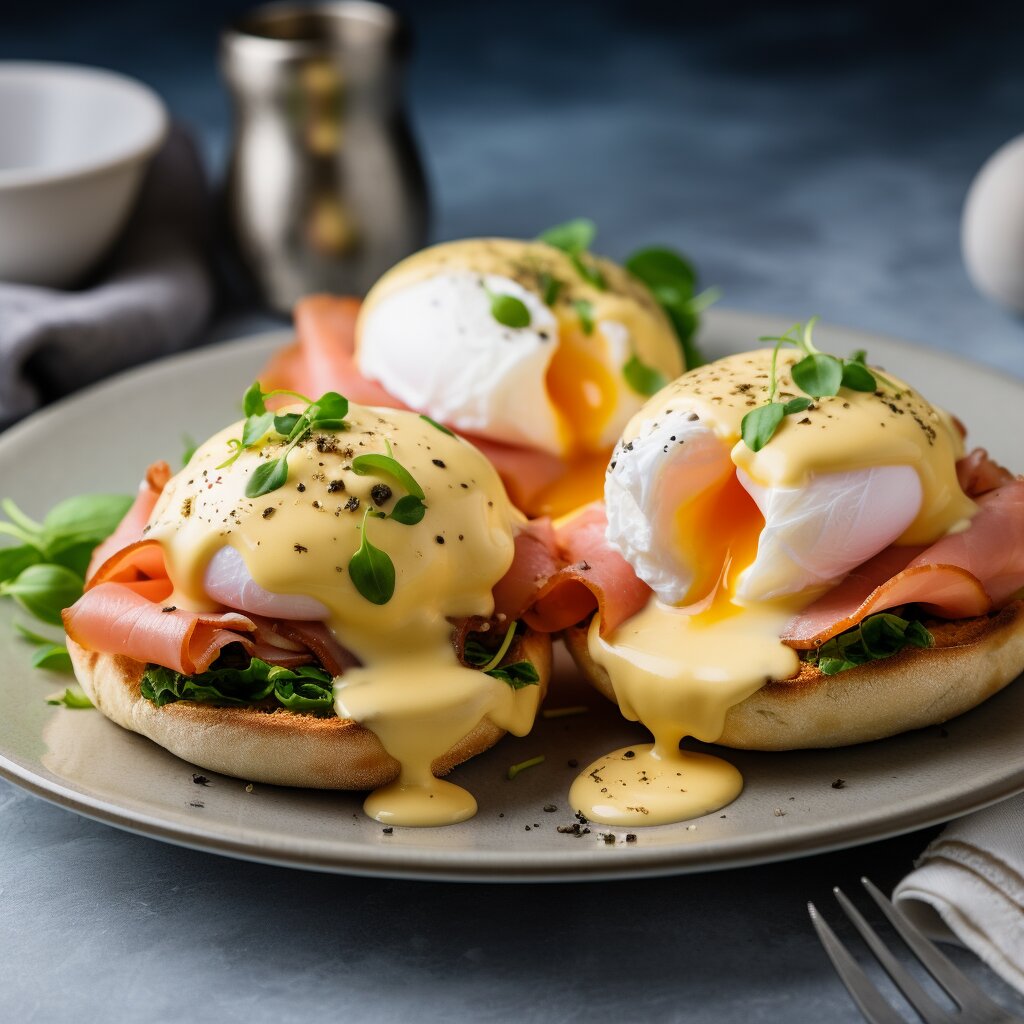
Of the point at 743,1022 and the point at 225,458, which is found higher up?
the point at 225,458

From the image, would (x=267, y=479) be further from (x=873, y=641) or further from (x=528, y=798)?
(x=873, y=641)

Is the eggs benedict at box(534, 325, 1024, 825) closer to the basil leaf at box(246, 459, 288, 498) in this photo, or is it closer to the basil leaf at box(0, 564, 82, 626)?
the basil leaf at box(246, 459, 288, 498)

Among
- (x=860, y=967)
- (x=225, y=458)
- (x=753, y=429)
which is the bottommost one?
(x=860, y=967)

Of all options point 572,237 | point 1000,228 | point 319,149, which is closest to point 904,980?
point 572,237

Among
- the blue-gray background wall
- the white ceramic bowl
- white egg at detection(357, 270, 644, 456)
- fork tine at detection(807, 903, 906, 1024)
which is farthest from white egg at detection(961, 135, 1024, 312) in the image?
fork tine at detection(807, 903, 906, 1024)

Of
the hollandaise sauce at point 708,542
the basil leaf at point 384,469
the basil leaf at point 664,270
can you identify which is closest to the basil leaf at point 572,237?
the basil leaf at point 664,270

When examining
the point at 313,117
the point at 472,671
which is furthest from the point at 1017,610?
the point at 313,117

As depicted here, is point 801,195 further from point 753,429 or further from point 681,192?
point 753,429
